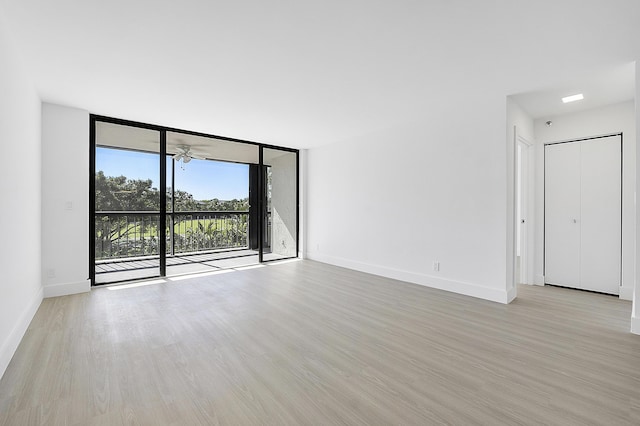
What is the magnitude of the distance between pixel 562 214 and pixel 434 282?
211 centimetres

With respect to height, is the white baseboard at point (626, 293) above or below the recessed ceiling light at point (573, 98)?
below

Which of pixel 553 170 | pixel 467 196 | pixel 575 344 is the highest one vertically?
pixel 553 170

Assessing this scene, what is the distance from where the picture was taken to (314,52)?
2533 mm

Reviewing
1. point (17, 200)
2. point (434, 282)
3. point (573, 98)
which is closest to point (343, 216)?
point (434, 282)

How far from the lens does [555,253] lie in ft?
14.3

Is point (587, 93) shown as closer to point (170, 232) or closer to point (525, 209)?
point (525, 209)

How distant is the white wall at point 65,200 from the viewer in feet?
12.2

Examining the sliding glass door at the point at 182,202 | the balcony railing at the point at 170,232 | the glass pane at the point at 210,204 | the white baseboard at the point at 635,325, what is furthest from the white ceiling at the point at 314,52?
the glass pane at the point at 210,204

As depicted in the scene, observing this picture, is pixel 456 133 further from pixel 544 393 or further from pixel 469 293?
pixel 544 393

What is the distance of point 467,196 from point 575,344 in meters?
1.89

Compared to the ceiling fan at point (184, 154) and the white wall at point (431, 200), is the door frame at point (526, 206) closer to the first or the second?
the white wall at point (431, 200)

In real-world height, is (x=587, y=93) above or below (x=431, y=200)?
above

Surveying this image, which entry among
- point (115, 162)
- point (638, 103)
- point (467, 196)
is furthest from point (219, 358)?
point (638, 103)

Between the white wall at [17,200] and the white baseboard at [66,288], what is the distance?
0.26 m
